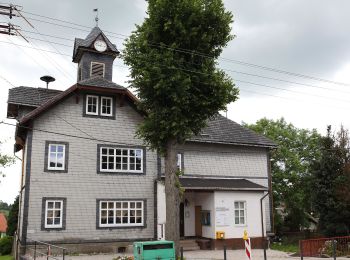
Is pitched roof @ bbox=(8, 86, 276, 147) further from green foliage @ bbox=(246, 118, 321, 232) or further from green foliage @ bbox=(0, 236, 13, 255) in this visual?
green foliage @ bbox=(0, 236, 13, 255)

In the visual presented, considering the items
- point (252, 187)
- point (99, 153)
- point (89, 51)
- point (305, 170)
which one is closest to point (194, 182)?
point (252, 187)

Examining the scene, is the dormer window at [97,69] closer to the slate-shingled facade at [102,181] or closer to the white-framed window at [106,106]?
the slate-shingled facade at [102,181]

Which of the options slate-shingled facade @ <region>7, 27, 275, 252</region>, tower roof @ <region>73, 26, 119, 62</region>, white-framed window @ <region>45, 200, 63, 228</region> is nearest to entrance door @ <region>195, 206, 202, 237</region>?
slate-shingled facade @ <region>7, 27, 275, 252</region>

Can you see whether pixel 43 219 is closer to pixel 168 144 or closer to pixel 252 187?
pixel 168 144

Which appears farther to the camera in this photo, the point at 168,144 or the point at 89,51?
the point at 89,51

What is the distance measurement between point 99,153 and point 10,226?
567 inches

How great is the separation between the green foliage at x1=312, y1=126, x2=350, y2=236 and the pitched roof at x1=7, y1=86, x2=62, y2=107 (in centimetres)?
1725

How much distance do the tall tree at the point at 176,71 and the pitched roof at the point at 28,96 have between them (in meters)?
9.41

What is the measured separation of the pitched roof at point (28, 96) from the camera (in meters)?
24.8

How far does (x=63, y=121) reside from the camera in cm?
2331

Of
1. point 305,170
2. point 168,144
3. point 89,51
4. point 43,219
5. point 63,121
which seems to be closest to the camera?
point 168,144

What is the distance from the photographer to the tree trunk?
57.7 feet

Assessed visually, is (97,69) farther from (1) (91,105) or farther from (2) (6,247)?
(2) (6,247)

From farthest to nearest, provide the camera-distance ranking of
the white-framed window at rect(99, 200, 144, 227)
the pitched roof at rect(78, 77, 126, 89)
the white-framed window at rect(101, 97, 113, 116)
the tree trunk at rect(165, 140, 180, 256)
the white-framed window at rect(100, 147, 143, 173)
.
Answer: the white-framed window at rect(101, 97, 113, 116) → the white-framed window at rect(100, 147, 143, 173) → the pitched roof at rect(78, 77, 126, 89) → the white-framed window at rect(99, 200, 144, 227) → the tree trunk at rect(165, 140, 180, 256)
